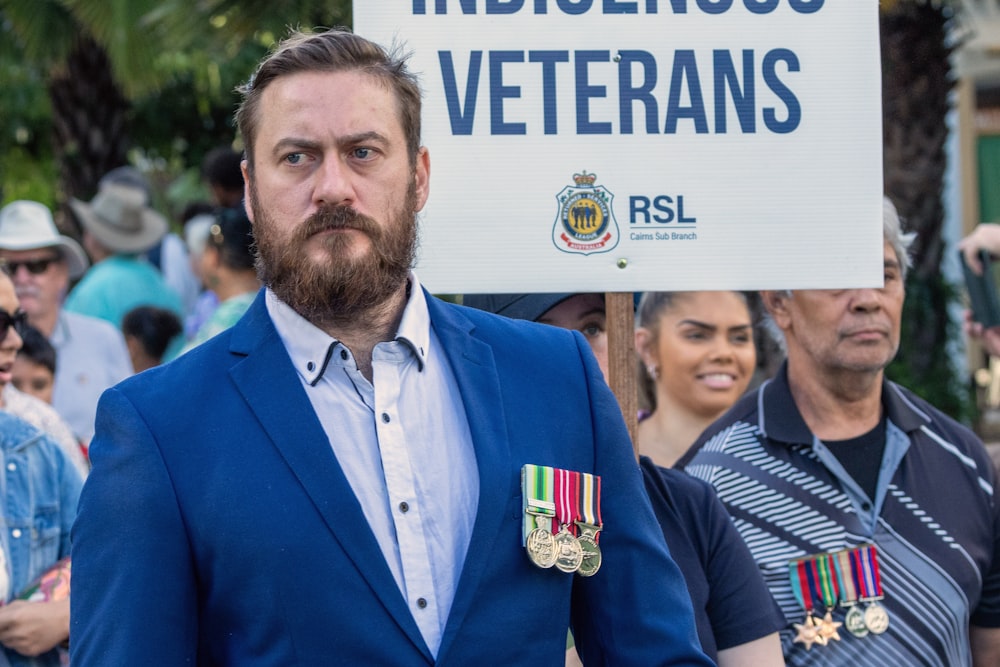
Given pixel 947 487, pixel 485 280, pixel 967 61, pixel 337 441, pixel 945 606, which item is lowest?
pixel 945 606

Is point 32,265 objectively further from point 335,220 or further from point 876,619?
point 335,220

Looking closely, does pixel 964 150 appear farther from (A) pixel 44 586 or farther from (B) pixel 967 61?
(A) pixel 44 586

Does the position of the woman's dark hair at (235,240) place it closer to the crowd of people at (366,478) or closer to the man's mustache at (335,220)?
the crowd of people at (366,478)

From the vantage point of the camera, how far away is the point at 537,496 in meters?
2.29

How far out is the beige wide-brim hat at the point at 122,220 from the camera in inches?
334

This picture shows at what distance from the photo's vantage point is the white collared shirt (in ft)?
7.30

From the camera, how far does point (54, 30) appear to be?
38.3ft

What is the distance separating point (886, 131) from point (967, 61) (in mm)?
6957

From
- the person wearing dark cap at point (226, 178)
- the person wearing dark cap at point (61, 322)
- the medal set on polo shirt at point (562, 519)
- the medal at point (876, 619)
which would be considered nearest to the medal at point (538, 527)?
the medal set on polo shirt at point (562, 519)

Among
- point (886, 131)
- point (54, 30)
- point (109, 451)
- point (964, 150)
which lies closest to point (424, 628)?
point (109, 451)

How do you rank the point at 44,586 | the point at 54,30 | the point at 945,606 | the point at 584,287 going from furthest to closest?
the point at 54,30
the point at 44,586
the point at 945,606
the point at 584,287

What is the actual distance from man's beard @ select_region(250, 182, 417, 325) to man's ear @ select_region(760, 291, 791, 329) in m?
1.98

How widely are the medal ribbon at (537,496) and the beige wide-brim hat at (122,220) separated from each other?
6495mm

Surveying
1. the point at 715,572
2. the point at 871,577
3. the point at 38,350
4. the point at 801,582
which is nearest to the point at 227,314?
the point at 38,350
